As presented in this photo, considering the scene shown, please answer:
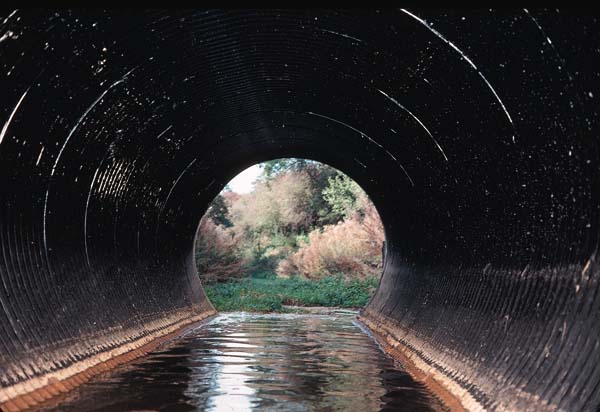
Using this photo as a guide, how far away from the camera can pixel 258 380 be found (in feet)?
25.7

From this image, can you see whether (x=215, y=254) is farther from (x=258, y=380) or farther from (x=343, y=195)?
(x=258, y=380)

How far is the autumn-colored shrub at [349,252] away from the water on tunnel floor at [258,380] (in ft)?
54.1

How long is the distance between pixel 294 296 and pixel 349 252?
7.24m

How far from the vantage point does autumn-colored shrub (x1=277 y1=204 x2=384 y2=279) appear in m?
29.4

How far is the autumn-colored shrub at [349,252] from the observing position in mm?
29389

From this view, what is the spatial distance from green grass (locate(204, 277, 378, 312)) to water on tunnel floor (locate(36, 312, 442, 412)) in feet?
26.5

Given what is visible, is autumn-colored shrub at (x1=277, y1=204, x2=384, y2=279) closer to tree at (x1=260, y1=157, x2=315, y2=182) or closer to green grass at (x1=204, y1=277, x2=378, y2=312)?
green grass at (x1=204, y1=277, x2=378, y2=312)

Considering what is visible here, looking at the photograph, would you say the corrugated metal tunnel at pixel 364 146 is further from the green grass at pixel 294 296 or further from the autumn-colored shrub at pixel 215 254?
the autumn-colored shrub at pixel 215 254

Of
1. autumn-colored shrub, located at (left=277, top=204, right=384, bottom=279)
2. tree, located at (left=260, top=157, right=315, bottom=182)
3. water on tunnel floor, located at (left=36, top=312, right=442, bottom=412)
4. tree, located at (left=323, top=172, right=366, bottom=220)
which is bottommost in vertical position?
water on tunnel floor, located at (left=36, top=312, right=442, bottom=412)

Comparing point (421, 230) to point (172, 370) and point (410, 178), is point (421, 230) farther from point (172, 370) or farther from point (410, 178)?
point (172, 370)

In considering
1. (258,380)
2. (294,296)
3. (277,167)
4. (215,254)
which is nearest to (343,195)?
(277,167)

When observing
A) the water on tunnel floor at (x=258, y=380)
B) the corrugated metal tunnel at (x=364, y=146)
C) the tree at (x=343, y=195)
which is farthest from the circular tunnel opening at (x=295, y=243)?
the corrugated metal tunnel at (x=364, y=146)

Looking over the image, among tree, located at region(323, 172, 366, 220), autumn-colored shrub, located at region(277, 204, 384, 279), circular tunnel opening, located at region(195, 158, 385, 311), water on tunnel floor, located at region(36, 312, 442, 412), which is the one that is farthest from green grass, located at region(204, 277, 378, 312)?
tree, located at region(323, 172, 366, 220)

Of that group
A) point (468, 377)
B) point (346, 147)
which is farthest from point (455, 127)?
point (346, 147)
